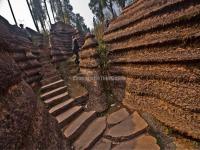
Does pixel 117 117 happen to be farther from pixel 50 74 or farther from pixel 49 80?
pixel 50 74

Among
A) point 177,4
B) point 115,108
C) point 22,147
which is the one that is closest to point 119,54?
point 115,108

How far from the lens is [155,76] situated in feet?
15.9

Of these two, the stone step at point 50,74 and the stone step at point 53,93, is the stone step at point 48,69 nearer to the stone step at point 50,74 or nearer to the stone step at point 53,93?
the stone step at point 50,74

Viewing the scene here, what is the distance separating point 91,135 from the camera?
16.0ft

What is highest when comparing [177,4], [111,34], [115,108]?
[177,4]

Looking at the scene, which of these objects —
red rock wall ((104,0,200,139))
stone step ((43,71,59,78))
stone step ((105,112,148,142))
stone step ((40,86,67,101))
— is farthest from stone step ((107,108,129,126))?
stone step ((43,71,59,78))

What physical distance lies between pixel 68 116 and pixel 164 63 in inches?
120

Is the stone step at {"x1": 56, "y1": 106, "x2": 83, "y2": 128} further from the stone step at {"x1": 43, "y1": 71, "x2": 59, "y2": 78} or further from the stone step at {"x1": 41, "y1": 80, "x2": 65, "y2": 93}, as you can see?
the stone step at {"x1": 43, "y1": 71, "x2": 59, "y2": 78}

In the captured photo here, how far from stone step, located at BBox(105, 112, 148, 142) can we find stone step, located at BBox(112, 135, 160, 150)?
0.47ft

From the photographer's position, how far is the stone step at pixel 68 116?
5312mm

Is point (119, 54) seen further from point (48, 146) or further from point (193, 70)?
point (48, 146)

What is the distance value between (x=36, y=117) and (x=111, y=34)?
6111mm

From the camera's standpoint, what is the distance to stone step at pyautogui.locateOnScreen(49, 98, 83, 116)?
228 inches

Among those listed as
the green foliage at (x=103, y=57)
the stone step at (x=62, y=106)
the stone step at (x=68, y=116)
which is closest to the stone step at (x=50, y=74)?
the stone step at (x=62, y=106)
